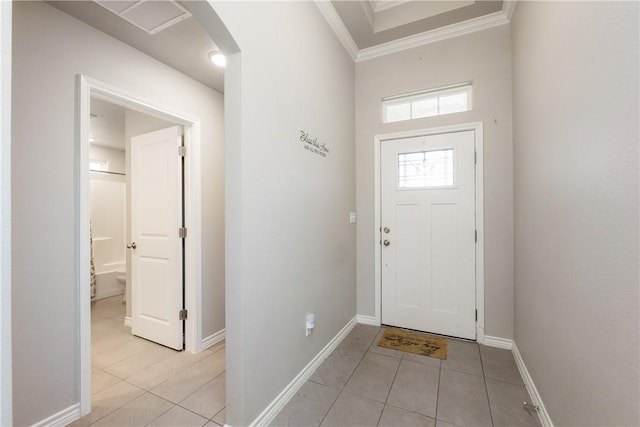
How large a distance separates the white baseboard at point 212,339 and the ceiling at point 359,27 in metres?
2.53

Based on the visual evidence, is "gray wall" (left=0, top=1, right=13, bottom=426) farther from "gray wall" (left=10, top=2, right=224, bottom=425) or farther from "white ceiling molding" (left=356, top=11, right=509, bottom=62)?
"white ceiling molding" (left=356, top=11, right=509, bottom=62)

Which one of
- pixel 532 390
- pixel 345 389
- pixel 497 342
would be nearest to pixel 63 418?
Result: pixel 345 389

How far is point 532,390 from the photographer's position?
1776 mm

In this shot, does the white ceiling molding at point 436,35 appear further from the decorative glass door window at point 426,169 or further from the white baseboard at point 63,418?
the white baseboard at point 63,418

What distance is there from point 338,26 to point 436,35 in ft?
3.30

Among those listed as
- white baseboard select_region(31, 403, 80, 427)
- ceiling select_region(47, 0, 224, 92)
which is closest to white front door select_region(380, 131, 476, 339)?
ceiling select_region(47, 0, 224, 92)

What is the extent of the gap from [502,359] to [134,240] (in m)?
3.68

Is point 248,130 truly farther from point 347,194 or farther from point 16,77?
point 347,194

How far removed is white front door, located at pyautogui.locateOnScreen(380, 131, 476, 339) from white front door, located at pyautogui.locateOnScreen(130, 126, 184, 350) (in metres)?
2.11

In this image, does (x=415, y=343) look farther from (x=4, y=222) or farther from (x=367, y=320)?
(x=4, y=222)

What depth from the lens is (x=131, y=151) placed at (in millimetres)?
2850

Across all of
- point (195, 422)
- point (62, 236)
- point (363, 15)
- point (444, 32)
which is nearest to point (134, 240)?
point (62, 236)

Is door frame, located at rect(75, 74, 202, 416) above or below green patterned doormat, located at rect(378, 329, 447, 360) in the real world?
above

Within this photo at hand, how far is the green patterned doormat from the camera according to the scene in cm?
241
